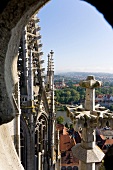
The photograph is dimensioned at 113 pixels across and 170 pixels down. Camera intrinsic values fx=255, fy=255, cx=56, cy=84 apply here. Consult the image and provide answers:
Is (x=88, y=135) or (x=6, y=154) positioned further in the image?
(x=88, y=135)

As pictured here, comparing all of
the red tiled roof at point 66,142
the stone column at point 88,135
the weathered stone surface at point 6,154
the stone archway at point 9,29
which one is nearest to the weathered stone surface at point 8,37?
the stone archway at point 9,29

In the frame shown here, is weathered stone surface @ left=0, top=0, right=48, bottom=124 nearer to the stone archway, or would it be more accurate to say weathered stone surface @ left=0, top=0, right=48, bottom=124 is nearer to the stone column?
the stone archway

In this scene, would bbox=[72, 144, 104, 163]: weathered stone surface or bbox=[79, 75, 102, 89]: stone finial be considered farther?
bbox=[79, 75, 102, 89]: stone finial

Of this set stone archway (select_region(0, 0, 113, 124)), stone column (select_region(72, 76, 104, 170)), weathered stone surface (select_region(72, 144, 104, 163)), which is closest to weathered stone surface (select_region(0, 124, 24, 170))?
stone archway (select_region(0, 0, 113, 124))

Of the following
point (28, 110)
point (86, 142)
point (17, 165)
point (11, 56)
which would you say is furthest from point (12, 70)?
point (28, 110)

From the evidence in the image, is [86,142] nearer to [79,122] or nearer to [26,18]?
[79,122]

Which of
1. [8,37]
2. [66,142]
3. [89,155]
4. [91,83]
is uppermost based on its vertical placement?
[8,37]

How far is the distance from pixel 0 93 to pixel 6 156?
0.46 metres

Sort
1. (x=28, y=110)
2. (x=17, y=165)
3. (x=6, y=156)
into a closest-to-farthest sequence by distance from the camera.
Answer: 1. (x=6, y=156)
2. (x=17, y=165)
3. (x=28, y=110)

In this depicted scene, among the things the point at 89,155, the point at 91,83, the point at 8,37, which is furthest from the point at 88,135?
the point at 8,37

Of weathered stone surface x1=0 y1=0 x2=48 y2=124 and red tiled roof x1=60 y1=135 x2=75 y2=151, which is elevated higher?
weathered stone surface x1=0 y1=0 x2=48 y2=124

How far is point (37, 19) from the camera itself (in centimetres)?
1066

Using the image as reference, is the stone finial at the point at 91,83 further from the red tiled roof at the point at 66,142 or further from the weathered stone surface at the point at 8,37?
the red tiled roof at the point at 66,142

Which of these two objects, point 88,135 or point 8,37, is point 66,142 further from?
point 8,37
